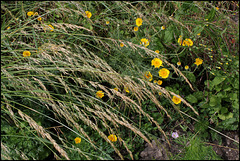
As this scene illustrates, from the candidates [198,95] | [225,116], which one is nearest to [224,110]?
[225,116]

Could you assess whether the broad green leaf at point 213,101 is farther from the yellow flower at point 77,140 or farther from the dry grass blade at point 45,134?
the dry grass blade at point 45,134

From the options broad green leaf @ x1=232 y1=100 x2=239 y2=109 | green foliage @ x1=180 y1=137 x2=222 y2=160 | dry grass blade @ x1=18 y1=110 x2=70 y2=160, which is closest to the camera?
dry grass blade @ x1=18 y1=110 x2=70 y2=160

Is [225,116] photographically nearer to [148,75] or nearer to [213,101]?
[213,101]

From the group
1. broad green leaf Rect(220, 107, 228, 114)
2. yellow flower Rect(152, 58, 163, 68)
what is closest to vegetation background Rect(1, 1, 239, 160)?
broad green leaf Rect(220, 107, 228, 114)

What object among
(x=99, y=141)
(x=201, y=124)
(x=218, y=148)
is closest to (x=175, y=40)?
(x=201, y=124)

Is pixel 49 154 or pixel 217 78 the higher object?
pixel 217 78

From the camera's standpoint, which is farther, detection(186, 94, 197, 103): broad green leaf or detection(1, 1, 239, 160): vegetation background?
detection(186, 94, 197, 103): broad green leaf

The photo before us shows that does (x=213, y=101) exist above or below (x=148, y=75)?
below

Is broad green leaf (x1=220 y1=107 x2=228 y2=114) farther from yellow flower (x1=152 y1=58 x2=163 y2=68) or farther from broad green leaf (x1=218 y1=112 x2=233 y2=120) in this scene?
yellow flower (x1=152 y1=58 x2=163 y2=68)

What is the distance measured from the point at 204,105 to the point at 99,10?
1.70 metres

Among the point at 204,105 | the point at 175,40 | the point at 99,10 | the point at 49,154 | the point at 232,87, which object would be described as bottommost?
the point at 49,154

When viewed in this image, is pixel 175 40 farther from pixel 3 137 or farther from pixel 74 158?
pixel 3 137

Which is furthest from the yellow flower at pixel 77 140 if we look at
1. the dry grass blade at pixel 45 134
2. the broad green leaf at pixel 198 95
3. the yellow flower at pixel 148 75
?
the broad green leaf at pixel 198 95

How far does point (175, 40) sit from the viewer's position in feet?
6.88
